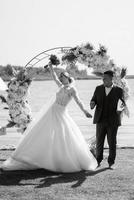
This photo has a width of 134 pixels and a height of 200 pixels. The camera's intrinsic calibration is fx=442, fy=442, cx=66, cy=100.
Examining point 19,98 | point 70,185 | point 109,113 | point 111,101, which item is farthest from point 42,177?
point 19,98

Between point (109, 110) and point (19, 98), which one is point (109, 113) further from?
point (19, 98)

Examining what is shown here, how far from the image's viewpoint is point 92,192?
7.21m

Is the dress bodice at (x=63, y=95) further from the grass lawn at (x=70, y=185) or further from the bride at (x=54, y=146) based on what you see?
the grass lawn at (x=70, y=185)

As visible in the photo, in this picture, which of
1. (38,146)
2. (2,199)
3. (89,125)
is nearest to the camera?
(2,199)

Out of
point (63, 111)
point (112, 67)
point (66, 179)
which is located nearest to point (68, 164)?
point (66, 179)

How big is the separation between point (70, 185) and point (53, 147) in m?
1.21

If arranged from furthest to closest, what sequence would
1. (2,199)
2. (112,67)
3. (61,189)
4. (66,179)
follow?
(112,67) → (66,179) → (61,189) → (2,199)

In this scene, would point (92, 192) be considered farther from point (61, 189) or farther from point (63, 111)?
point (63, 111)

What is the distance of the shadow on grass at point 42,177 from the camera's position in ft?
25.7

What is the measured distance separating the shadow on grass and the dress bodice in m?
1.46

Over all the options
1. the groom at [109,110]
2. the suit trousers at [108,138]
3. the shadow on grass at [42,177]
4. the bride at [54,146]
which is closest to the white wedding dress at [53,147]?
the bride at [54,146]

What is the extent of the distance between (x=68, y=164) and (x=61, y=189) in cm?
126

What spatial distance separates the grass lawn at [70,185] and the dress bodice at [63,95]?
58.3 inches

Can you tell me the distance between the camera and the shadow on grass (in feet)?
25.7
